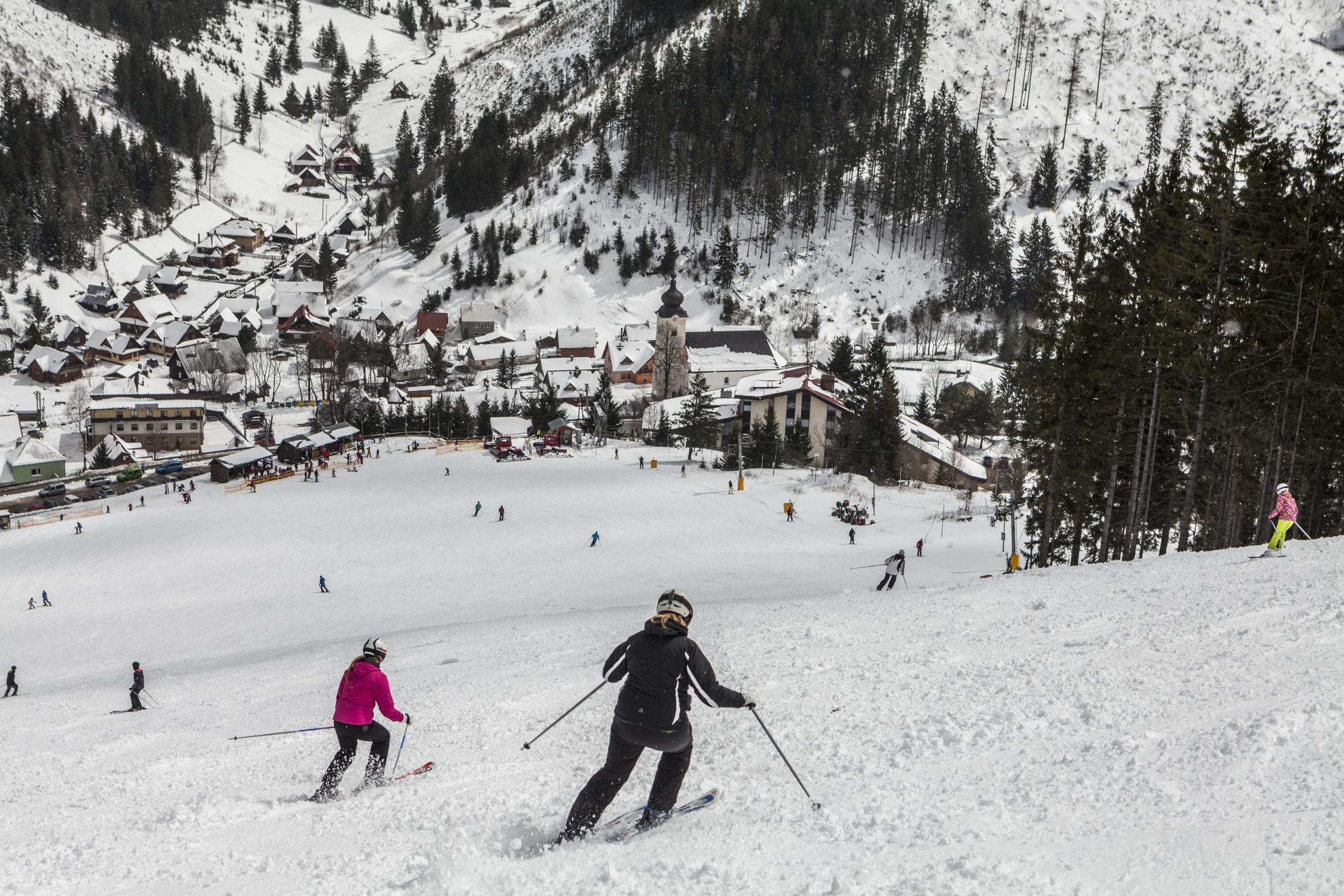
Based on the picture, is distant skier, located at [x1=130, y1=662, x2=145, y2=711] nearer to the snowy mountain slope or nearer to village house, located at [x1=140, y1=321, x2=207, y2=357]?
the snowy mountain slope

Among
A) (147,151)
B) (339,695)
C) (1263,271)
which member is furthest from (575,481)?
(147,151)

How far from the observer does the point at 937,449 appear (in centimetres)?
5681

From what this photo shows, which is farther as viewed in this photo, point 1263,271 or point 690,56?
point 690,56

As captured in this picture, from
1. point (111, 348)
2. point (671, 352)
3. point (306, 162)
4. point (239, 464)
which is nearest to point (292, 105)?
point (306, 162)

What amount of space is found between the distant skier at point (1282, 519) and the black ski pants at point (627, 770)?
12.4m

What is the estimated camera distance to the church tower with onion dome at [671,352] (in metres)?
74.6

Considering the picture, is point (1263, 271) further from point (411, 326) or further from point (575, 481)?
point (411, 326)

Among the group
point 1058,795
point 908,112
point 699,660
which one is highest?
point 908,112

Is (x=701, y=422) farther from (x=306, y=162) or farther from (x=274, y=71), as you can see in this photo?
(x=274, y=71)

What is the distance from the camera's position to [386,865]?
527 centimetres

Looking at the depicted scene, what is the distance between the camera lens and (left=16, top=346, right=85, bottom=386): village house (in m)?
80.4

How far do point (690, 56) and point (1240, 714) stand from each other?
12385cm

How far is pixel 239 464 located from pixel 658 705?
186 feet

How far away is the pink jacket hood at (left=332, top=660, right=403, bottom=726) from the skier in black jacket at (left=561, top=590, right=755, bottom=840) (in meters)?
2.35
